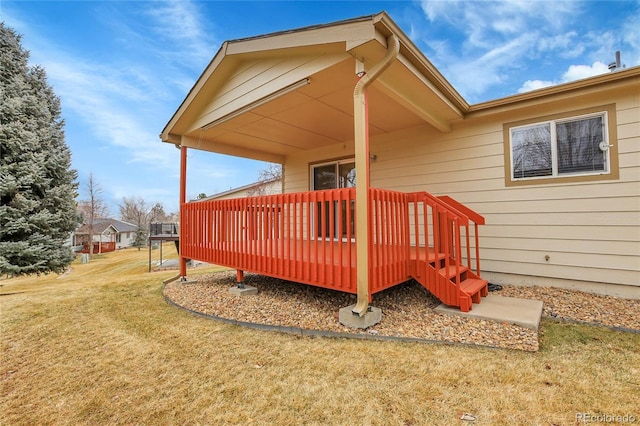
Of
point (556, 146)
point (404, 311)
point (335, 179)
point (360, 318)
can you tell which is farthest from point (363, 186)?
point (335, 179)

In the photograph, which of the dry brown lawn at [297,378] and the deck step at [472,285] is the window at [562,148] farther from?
the dry brown lawn at [297,378]

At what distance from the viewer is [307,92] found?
4.09 m

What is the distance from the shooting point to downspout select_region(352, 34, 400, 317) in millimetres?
3066

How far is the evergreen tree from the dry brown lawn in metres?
4.12

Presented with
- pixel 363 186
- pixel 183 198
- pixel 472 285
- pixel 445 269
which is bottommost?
pixel 472 285

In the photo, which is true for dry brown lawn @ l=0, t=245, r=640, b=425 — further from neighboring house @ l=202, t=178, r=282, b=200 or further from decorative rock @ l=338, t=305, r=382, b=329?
neighboring house @ l=202, t=178, r=282, b=200

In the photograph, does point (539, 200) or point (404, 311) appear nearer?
point (404, 311)

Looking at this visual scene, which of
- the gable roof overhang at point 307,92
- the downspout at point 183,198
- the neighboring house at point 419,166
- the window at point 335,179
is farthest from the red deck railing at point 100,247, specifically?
the window at point 335,179

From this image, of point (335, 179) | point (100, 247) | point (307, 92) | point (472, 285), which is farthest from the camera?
point (100, 247)

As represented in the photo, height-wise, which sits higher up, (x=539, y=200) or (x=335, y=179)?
(x=335, y=179)

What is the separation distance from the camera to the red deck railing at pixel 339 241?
3.31 metres

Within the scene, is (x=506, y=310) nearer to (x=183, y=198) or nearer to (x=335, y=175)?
(x=335, y=175)

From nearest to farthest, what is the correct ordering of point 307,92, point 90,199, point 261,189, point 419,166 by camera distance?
point 307,92, point 419,166, point 261,189, point 90,199

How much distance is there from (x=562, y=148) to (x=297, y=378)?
4.97 m
